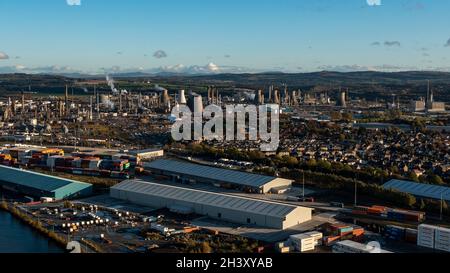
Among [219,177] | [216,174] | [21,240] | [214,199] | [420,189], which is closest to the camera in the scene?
[21,240]

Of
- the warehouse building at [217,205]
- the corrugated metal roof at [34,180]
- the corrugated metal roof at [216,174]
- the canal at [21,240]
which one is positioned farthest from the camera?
the corrugated metal roof at [216,174]

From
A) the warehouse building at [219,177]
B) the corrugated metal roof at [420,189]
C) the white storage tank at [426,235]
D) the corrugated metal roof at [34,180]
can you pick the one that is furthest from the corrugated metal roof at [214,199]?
the corrugated metal roof at [420,189]

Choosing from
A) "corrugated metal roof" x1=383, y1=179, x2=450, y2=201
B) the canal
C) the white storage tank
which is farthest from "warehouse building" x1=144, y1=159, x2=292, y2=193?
the canal

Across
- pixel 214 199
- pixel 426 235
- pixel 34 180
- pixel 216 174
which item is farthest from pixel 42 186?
pixel 426 235

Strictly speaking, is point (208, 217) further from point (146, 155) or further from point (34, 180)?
point (146, 155)

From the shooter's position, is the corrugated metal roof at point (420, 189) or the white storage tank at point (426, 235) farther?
the corrugated metal roof at point (420, 189)

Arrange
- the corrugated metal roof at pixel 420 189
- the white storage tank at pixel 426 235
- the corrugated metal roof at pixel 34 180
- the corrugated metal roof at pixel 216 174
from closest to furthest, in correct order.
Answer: the white storage tank at pixel 426 235, the corrugated metal roof at pixel 420 189, the corrugated metal roof at pixel 34 180, the corrugated metal roof at pixel 216 174

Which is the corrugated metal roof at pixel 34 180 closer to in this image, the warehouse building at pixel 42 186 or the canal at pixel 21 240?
the warehouse building at pixel 42 186
